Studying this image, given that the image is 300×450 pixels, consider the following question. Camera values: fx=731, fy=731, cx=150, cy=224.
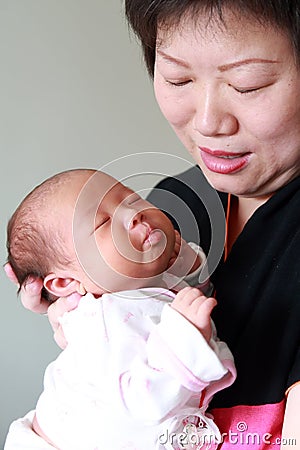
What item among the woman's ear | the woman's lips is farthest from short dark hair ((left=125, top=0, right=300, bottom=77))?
the woman's ear

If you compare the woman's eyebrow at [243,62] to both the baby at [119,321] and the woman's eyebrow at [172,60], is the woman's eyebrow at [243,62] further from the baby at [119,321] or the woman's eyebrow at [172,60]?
the baby at [119,321]

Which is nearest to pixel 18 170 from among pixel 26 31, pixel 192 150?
pixel 26 31

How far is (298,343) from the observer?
87 centimetres

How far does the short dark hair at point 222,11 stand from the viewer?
806mm

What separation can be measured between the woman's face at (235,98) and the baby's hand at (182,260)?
10 centimetres

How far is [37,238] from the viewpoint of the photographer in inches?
39.9

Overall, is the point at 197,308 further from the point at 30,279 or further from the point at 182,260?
the point at 30,279

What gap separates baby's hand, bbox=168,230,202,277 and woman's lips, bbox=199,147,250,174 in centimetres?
12

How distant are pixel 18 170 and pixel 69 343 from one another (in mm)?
1072

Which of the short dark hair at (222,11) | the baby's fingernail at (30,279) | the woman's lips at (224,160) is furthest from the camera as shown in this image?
the baby's fingernail at (30,279)

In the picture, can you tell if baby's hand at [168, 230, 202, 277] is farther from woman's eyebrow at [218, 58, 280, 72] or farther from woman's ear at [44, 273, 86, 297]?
woman's eyebrow at [218, 58, 280, 72]

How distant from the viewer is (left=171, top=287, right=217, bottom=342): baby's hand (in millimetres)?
831

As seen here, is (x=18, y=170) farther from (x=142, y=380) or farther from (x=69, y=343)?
(x=142, y=380)

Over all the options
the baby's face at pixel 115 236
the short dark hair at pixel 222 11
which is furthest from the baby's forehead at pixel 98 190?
the short dark hair at pixel 222 11
